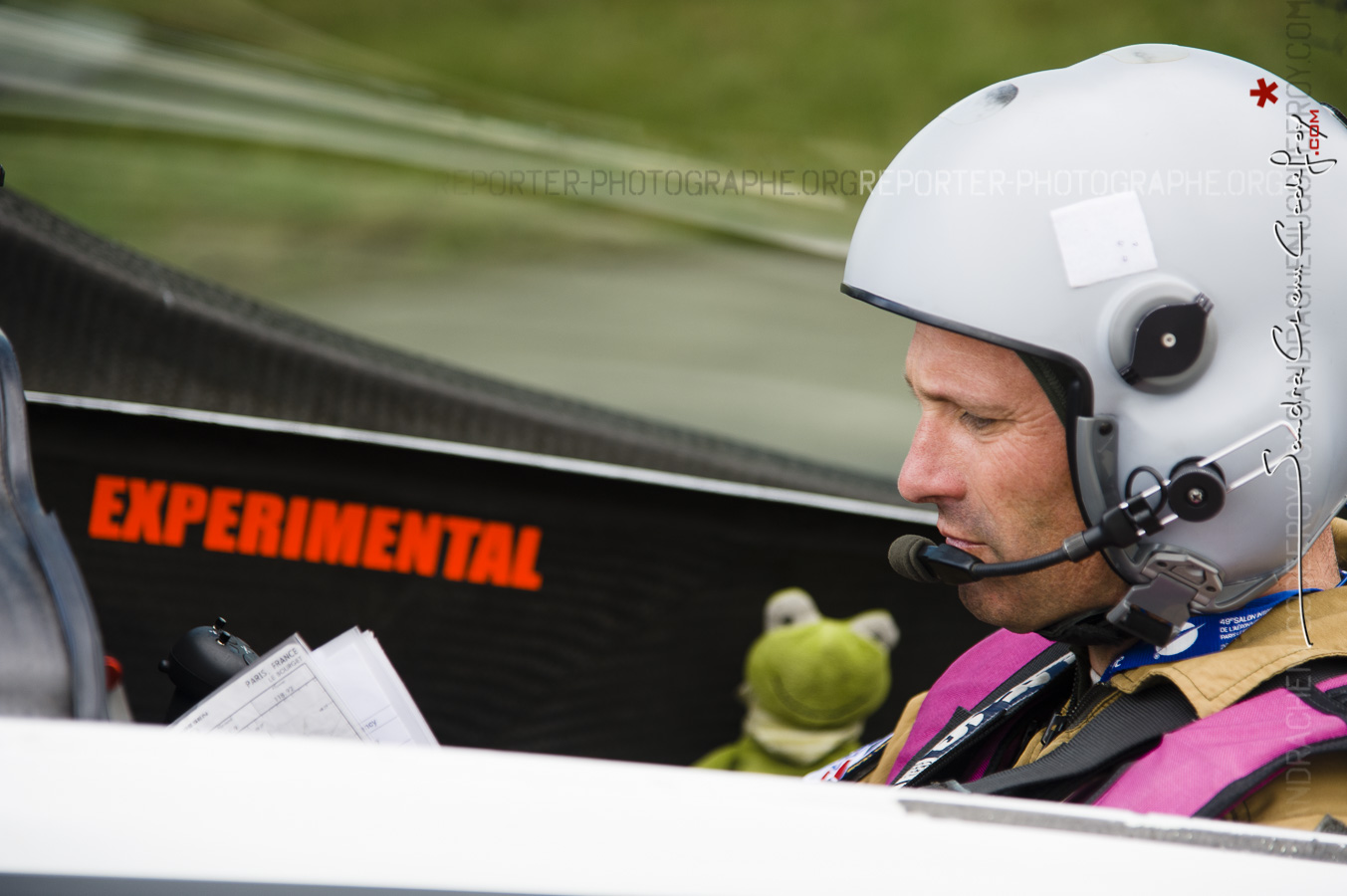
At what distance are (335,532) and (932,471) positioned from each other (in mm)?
1185

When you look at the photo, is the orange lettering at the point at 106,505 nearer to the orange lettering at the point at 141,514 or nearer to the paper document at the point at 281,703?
the orange lettering at the point at 141,514

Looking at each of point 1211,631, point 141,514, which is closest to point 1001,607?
point 1211,631

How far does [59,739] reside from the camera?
593mm

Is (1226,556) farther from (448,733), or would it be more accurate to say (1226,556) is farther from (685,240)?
(685,240)

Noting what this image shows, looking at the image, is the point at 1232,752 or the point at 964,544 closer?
the point at 1232,752

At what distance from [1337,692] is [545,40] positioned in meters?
2.76

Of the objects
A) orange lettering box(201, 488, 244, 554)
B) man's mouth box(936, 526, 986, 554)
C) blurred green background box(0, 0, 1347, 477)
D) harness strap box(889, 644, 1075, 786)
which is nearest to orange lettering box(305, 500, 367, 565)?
orange lettering box(201, 488, 244, 554)

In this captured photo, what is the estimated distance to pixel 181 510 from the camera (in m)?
1.79

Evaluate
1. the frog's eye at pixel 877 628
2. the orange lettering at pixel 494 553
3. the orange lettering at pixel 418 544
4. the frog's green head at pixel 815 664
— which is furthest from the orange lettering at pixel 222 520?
the frog's eye at pixel 877 628

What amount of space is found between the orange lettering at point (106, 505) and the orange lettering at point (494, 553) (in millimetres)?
555

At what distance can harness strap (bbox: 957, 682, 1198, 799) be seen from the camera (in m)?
0.81

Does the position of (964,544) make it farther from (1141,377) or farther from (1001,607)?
(1141,377)

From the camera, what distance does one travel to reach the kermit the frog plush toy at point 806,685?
189cm

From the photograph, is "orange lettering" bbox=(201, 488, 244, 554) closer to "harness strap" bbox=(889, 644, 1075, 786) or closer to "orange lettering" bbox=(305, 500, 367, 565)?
"orange lettering" bbox=(305, 500, 367, 565)
